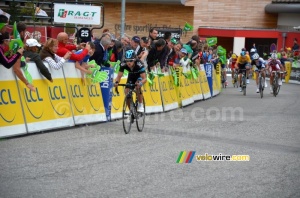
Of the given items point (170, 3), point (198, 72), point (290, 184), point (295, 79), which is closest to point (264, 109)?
point (198, 72)

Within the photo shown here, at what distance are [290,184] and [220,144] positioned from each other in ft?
12.8

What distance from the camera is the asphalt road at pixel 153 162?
27.4 ft

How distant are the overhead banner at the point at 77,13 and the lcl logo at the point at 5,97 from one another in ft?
28.8

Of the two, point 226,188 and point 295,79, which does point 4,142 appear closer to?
point 226,188

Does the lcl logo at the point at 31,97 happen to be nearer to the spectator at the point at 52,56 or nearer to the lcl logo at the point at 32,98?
the lcl logo at the point at 32,98

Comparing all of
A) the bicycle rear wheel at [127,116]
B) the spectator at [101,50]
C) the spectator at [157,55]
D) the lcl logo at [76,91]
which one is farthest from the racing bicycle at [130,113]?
the spectator at [157,55]

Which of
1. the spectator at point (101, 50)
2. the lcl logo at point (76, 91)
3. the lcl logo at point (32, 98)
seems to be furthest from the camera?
the spectator at point (101, 50)

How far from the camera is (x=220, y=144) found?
12.9 metres

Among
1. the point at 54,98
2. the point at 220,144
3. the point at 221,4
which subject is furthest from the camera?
the point at 221,4

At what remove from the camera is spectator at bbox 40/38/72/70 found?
1445 cm

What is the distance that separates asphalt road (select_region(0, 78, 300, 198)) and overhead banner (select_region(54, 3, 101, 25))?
5.60 m

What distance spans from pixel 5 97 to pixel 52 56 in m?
2.26

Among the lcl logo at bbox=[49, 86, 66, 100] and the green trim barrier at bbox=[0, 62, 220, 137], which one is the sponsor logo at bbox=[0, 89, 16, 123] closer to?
the green trim barrier at bbox=[0, 62, 220, 137]

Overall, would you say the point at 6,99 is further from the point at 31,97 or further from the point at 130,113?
the point at 130,113
